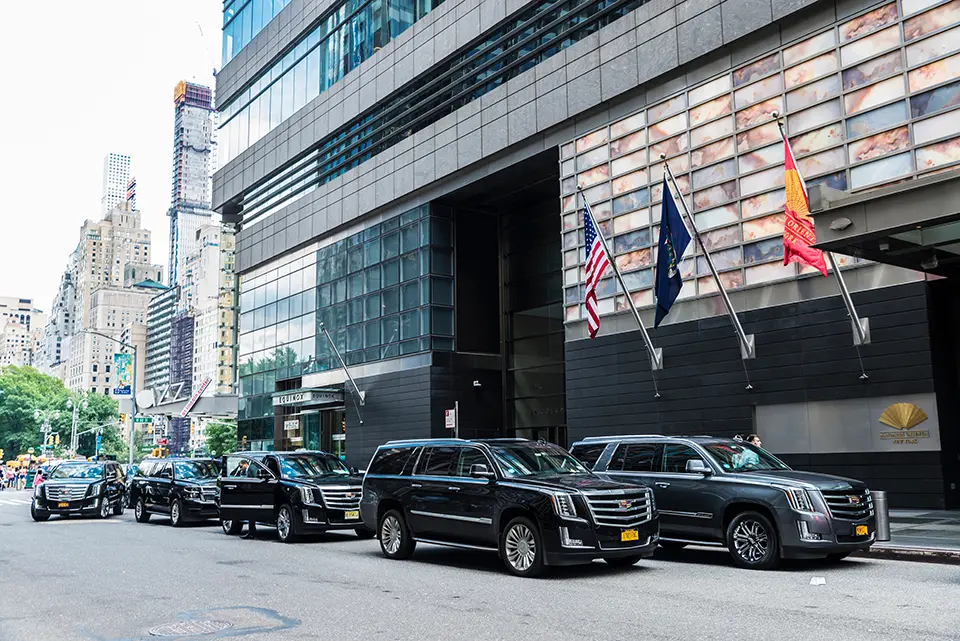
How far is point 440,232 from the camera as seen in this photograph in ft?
123

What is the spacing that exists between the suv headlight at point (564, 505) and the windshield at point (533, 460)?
4.01 feet

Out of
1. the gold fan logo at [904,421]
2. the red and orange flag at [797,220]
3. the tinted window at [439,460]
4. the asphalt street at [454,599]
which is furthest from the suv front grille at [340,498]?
the gold fan logo at [904,421]

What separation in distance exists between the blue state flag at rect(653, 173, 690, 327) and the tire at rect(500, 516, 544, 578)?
11.4 metres

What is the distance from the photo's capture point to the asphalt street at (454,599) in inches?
330

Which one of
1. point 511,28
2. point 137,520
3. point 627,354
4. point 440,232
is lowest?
point 137,520

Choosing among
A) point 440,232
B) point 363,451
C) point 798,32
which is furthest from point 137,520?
point 798,32

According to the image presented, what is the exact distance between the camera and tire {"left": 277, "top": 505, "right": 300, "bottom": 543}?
1811 cm

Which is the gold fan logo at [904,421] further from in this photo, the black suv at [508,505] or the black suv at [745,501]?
the black suv at [508,505]

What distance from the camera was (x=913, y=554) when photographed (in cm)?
1308

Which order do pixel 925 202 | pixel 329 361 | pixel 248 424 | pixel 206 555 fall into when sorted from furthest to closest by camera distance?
pixel 248 424
pixel 329 361
pixel 206 555
pixel 925 202

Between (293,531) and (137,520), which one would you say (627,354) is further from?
(137,520)

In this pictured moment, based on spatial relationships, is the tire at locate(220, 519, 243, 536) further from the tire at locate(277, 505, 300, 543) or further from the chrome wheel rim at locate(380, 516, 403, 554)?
the chrome wheel rim at locate(380, 516, 403, 554)

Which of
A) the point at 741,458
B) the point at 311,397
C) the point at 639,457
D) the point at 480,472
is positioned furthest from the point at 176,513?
the point at 311,397

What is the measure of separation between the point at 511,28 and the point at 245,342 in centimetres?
2529
